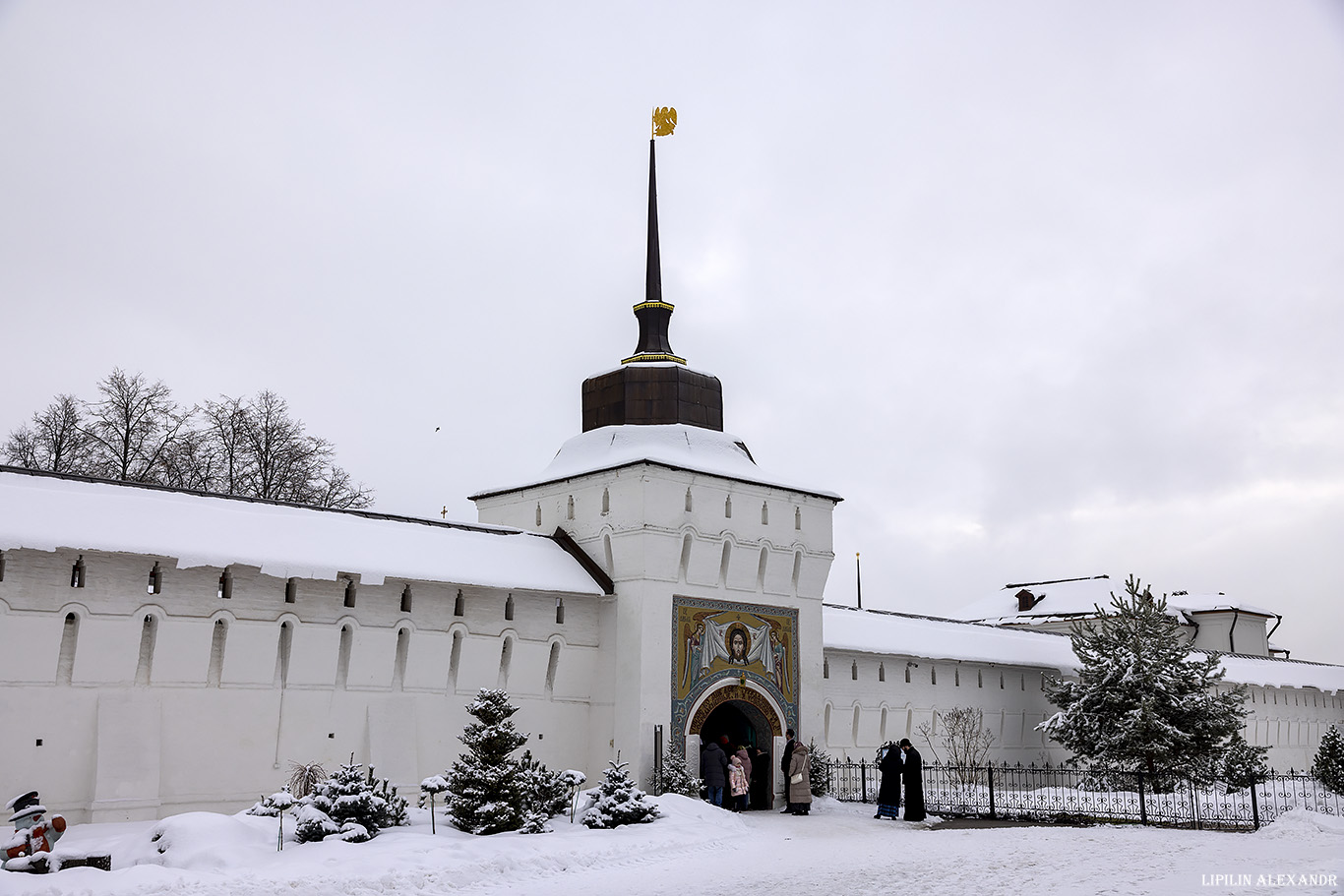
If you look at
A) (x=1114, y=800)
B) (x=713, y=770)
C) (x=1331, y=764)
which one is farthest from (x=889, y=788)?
(x=1331, y=764)

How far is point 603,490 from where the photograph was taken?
22781 millimetres

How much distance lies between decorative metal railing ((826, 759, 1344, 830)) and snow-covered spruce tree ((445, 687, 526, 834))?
29.6 feet

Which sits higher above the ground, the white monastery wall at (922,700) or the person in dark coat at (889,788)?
the white monastery wall at (922,700)

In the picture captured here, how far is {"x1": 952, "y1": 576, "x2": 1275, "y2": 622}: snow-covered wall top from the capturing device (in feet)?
149

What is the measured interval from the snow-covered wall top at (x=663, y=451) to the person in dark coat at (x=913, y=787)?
20.6 feet

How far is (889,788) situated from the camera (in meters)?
19.9

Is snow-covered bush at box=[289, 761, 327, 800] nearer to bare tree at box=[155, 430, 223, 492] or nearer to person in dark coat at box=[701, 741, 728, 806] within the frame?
person in dark coat at box=[701, 741, 728, 806]

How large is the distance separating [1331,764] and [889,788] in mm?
11505

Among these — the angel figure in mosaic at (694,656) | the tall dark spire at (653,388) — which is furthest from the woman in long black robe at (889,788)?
the tall dark spire at (653,388)

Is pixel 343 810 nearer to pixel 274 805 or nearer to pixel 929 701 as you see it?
pixel 274 805

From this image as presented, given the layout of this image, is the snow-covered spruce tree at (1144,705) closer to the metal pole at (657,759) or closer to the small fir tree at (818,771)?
the small fir tree at (818,771)

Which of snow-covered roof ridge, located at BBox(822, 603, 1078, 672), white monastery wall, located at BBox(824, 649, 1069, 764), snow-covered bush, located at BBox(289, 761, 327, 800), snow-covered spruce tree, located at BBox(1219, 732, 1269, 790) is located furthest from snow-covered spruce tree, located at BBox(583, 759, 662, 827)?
snow-covered spruce tree, located at BBox(1219, 732, 1269, 790)

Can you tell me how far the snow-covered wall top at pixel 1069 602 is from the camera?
4538cm

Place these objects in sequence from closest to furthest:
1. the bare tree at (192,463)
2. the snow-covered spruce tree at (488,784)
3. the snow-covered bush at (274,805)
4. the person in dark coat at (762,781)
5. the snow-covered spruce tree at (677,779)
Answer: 1. the snow-covered bush at (274,805)
2. the snow-covered spruce tree at (488,784)
3. the snow-covered spruce tree at (677,779)
4. the person in dark coat at (762,781)
5. the bare tree at (192,463)
